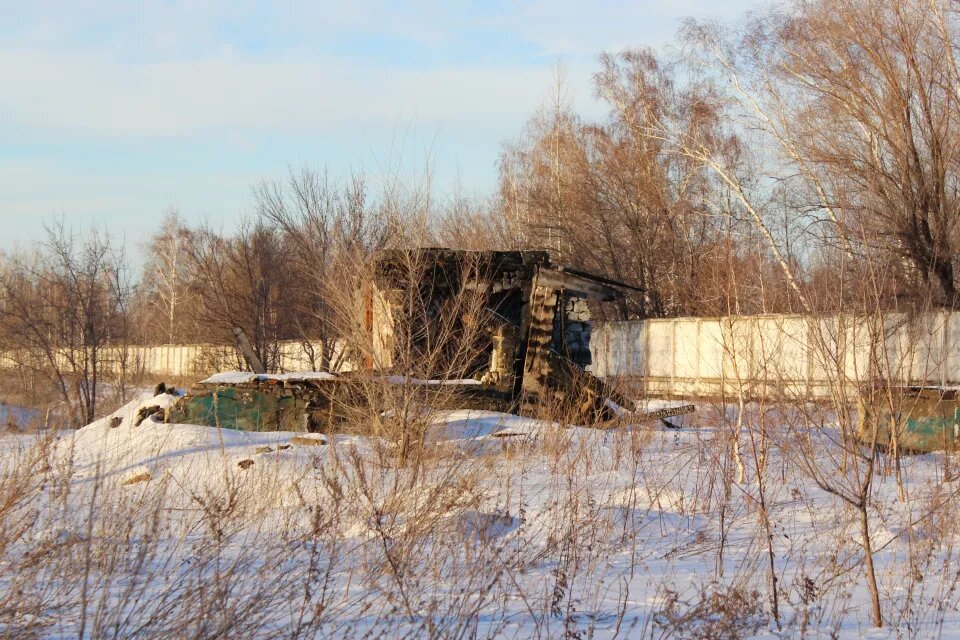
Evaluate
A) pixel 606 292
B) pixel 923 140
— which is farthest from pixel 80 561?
pixel 923 140

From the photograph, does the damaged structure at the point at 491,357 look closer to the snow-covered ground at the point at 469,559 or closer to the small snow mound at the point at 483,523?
the snow-covered ground at the point at 469,559

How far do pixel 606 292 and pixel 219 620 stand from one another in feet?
40.8

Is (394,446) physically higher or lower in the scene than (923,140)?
lower

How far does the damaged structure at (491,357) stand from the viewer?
11.6 metres

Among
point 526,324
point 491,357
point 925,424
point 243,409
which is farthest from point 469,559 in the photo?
point 526,324

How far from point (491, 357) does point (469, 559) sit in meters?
9.37

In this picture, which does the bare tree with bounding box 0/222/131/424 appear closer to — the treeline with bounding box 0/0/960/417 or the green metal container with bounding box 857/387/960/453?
the treeline with bounding box 0/0/960/417

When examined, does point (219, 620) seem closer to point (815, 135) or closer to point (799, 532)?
point (799, 532)

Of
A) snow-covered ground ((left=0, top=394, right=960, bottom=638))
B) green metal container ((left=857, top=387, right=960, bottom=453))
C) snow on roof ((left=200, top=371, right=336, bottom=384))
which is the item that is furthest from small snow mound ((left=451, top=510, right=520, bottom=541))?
snow on roof ((left=200, top=371, right=336, bottom=384))

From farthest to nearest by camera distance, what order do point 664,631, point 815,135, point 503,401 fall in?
1. point 815,135
2. point 503,401
3. point 664,631

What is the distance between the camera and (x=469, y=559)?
4.96 metres

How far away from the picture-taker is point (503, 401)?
→ 525 inches

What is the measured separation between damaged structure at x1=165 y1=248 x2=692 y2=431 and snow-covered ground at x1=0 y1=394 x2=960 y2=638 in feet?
10.3

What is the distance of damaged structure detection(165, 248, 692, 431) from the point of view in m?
11.6
